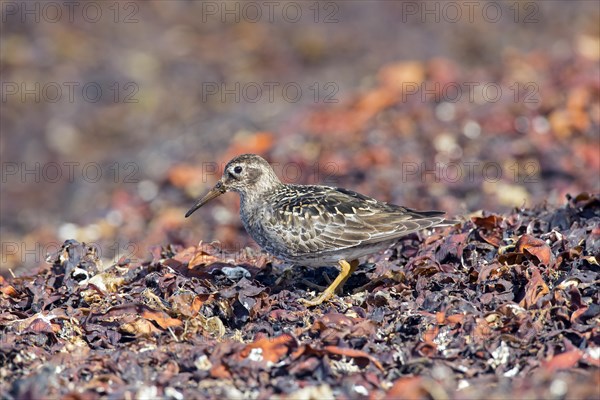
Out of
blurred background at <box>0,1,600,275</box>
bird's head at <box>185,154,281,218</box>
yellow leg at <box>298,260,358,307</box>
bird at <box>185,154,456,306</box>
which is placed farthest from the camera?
blurred background at <box>0,1,600,275</box>

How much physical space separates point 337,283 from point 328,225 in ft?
1.70

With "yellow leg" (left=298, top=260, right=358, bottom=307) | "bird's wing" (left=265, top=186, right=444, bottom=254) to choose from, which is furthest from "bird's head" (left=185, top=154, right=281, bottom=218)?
"yellow leg" (left=298, top=260, right=358, bottom=307)

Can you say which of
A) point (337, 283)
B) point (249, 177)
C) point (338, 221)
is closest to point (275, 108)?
point (249, 177)

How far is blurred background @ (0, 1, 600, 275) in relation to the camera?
40.9 ft

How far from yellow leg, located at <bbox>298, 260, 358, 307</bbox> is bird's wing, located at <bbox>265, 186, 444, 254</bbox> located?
0.59ft

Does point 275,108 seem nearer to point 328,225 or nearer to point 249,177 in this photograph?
point 249,177

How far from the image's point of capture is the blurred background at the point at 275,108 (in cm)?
1248

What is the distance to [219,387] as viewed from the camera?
229 inches

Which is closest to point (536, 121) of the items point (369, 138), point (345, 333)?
point (369, 138)

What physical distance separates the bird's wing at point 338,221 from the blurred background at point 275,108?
258 cm

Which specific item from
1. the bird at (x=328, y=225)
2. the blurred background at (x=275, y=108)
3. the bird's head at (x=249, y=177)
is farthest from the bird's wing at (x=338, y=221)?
the blurred background at (x=275, y=108)

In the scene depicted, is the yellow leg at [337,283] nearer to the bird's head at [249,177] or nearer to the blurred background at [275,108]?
the bird's head at [249,177]

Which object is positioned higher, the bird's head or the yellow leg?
the bird's head

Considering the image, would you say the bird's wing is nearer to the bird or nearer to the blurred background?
the bird
